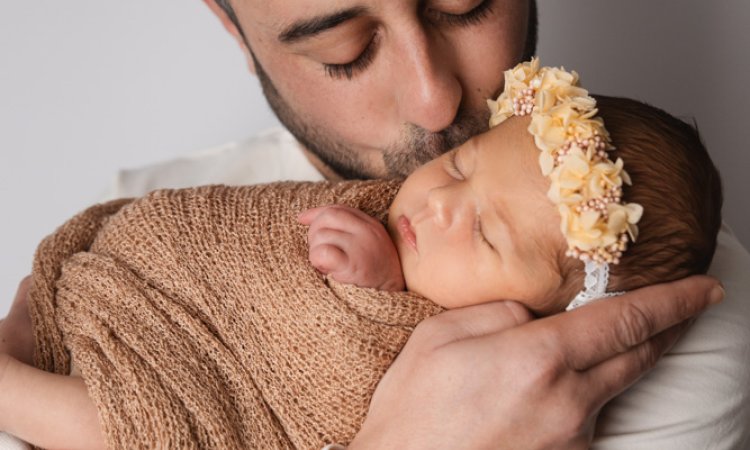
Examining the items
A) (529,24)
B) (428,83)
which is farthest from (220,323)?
(529,24)

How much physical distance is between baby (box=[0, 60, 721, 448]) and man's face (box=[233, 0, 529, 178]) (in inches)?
7.7

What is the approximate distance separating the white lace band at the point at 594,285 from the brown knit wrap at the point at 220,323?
245mm

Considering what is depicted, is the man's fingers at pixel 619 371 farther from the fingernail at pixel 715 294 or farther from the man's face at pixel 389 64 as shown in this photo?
the man's face at pixel 389 64

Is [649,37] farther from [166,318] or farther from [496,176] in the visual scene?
[166,318]

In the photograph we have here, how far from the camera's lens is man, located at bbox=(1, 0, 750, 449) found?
1.43 m

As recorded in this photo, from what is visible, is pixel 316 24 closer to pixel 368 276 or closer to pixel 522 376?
pixel 368 276

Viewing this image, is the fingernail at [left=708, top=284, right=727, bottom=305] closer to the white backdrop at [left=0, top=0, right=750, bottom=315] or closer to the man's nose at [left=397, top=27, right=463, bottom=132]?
the man's nose at [left=397, top=27, right=463, bottom=132]

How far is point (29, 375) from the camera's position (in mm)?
1591

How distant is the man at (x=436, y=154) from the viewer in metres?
1.43

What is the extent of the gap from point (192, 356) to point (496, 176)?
0.58 meters

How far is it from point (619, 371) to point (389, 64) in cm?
72

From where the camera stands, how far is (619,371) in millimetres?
1479

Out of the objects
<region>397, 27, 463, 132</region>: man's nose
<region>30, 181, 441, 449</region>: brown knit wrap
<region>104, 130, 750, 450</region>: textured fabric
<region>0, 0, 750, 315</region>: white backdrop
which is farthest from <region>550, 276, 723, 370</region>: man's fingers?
<region>0, 0, 750, 315</region>: white backdrop

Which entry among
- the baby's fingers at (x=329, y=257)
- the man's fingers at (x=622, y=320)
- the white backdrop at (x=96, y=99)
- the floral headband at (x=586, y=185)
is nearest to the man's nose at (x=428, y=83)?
the floral headband at (x=586, y=185)
